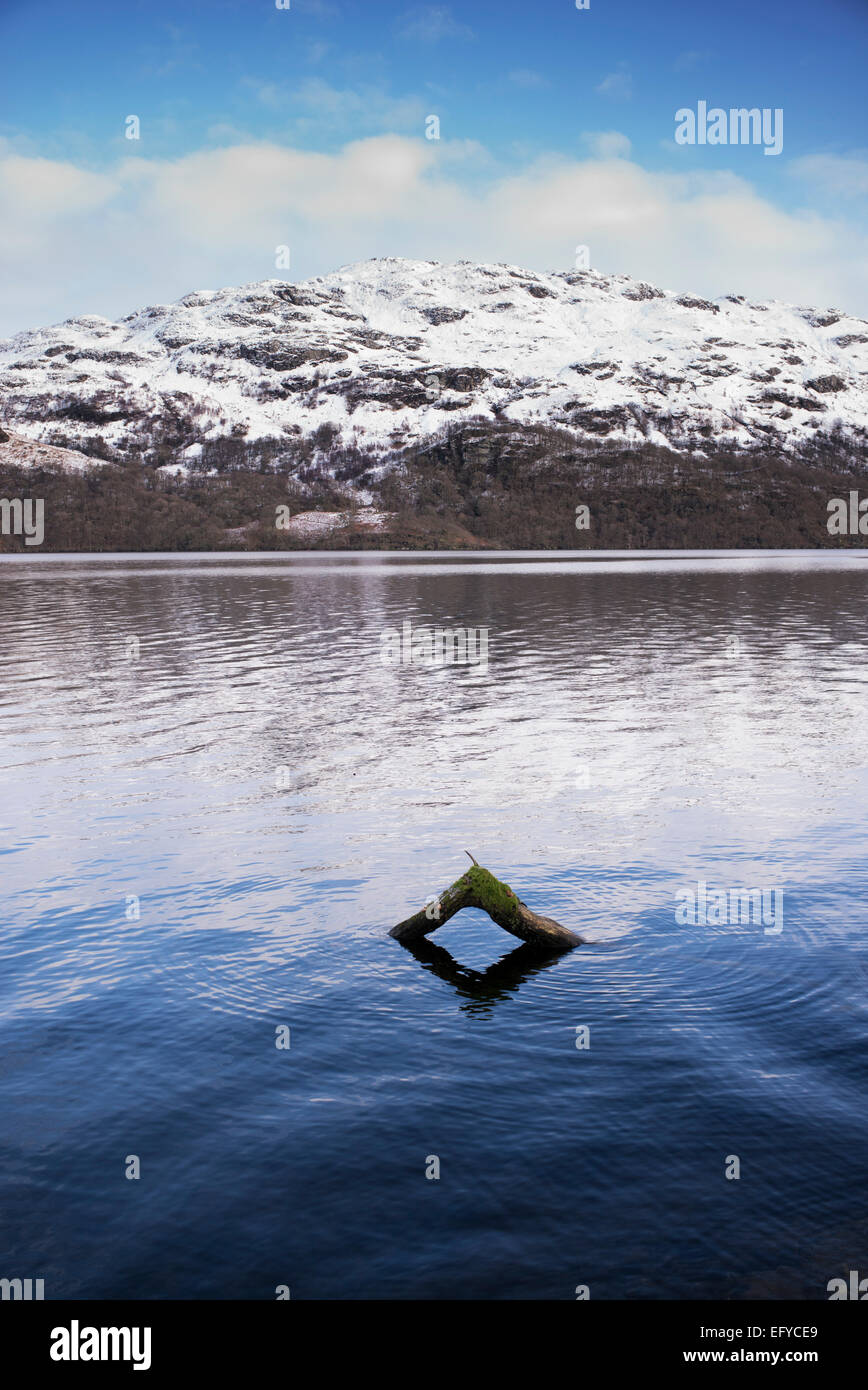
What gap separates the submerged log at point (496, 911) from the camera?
1667 cm

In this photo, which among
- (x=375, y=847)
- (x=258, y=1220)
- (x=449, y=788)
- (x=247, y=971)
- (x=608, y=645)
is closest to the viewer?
(x=258, y=1220)

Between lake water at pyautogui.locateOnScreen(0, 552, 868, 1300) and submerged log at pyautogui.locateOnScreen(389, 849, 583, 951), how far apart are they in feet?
1.40

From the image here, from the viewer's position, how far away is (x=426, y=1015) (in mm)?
15000

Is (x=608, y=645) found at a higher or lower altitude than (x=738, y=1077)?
higher

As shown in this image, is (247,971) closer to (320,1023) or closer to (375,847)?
(320,1023)

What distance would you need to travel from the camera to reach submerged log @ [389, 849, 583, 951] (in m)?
16.7

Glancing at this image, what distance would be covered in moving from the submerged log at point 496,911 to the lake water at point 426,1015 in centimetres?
43

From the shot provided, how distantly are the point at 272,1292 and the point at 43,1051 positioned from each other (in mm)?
5524

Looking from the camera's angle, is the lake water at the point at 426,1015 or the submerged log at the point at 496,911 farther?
the submerged log at the point at 496,911

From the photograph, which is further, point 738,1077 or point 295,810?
point 295,810

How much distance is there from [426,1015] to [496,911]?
234 centimetres
